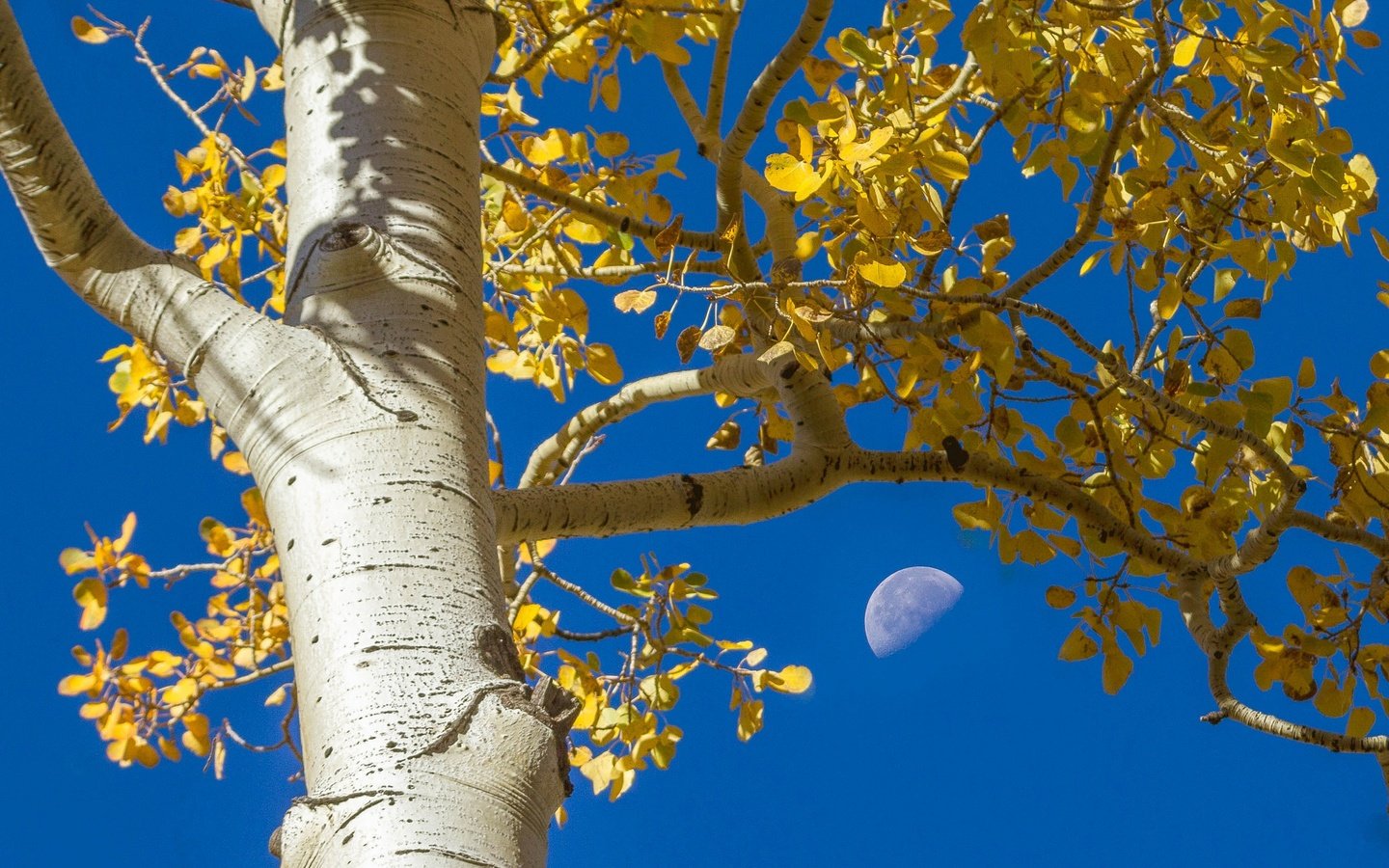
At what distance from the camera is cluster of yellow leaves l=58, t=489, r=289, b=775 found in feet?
8.95

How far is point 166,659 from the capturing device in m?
2.93

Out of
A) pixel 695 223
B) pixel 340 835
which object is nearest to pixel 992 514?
pixel 340 835

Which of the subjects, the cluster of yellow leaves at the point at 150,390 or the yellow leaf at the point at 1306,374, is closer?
the yellow leaf at the point at 1306,374

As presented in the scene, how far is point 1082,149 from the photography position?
1946 mm

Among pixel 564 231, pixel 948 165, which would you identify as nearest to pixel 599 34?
pixel 564 231

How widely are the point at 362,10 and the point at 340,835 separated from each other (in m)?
1.07

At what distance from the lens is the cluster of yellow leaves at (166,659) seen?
2.73 meters

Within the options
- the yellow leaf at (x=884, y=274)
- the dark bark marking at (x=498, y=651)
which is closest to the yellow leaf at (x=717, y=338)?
the yellow leaf at (x=884, y=274)

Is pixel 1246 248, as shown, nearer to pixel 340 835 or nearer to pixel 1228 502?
pixel 1228 502

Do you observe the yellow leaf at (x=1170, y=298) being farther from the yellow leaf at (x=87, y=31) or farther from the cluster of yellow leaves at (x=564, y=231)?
the yellow leaf at (x=87, y=31)

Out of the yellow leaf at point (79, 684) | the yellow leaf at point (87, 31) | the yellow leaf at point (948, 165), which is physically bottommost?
the yellow leaf at point (948, 165)

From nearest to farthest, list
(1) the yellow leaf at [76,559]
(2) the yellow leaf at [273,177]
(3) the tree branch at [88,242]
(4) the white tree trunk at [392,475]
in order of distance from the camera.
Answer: (4) the white tree trunk at [392,475] → (3) the tree branch at [88,242] → (2) the yellow leaf at [273,177] → (1) the yellow leaf at [76,559]

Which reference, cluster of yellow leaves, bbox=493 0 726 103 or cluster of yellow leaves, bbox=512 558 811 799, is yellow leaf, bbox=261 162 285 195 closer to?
cluster of yellow leaves, bbox=493 0 726 103

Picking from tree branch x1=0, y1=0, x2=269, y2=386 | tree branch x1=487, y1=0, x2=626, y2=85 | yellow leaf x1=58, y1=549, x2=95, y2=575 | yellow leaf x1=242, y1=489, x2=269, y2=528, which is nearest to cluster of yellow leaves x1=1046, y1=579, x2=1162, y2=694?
tree branch x1=487, y1=0, x2=626, y2=85
